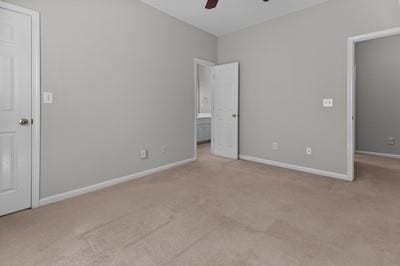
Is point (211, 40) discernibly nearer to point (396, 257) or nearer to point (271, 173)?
point (271, 173)

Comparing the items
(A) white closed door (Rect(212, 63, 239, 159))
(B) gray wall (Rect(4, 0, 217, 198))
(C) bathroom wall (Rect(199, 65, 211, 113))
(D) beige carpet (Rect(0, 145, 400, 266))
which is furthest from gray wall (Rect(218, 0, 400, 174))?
(C) bathroom wall (Rect(199, 65, 211, 113))

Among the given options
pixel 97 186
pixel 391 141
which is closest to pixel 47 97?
pixel 97 186

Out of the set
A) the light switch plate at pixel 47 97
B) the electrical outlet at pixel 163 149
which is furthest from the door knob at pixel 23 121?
the electrical outlet at pixel 163 149

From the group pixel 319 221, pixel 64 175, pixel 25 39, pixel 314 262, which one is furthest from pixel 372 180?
pixel 25 39

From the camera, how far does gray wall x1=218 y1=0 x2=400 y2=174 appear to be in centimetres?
296

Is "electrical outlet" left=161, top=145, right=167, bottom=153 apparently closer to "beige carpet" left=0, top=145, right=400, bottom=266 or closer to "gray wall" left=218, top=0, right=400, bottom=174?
"beige carpet" left=0, top=145, right=400, bottom=266

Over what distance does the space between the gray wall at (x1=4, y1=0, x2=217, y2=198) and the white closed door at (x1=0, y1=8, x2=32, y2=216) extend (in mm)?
149

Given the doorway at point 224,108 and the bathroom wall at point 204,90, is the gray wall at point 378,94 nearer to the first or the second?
the doorway at point 224,108

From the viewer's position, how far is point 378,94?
14.7 feet

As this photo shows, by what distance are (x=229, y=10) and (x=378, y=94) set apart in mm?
3798

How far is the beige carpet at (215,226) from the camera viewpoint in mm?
1452

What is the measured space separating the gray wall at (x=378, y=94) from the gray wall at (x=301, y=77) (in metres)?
2.27

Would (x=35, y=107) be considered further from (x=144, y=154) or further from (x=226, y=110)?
(x=226, y=110)

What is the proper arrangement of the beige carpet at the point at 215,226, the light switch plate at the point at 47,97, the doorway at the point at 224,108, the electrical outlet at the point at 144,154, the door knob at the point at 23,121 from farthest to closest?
the doorway at the point at 224,108, the electrical outlet at the point at 144,154, the light switch plate at the point at 47,97, the door knob at the point at 23,121, the beige carpet at the point at 215,226
